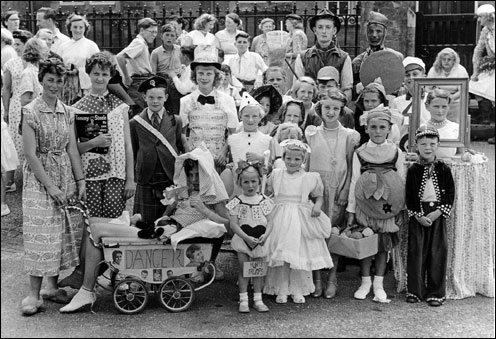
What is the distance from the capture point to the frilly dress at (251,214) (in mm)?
5531

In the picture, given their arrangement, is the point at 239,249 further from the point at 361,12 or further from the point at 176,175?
the point at 361,12

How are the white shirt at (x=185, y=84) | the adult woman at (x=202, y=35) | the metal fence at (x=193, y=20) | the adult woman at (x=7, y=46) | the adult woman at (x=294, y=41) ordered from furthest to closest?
1. the metal fence at (x=193, y=20)
2. the adult woman at (x=202, y=35)
3. the white shirt at (x=185, y=84)
4. the adult woman at (x=294, y=41)
5. the adult woman at (x=7, y=46)

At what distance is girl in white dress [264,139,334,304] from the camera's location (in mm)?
5527

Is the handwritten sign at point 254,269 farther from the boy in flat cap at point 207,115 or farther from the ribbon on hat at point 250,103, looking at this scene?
the ribbon on hat at point 250,103

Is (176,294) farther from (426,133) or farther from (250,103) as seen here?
(426,133)

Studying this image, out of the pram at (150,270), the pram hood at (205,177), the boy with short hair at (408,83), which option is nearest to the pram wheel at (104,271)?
the pram at (150,270)

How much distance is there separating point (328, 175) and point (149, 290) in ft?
5.62

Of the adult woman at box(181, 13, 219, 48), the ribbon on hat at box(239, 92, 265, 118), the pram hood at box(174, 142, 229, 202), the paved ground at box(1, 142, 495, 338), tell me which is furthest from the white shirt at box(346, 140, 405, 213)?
the adult woman at box(181, 13, 219, 48)

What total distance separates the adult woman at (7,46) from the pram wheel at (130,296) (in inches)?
158

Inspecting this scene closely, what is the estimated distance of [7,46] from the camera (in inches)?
335

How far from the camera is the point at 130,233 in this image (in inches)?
211

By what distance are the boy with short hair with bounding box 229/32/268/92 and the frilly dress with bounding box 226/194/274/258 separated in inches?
172

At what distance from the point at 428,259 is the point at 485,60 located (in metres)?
6.36

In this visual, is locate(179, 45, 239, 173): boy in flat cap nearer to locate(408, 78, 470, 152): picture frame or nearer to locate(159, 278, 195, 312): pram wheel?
locate(159, 278, 195, 312): pram wheel
